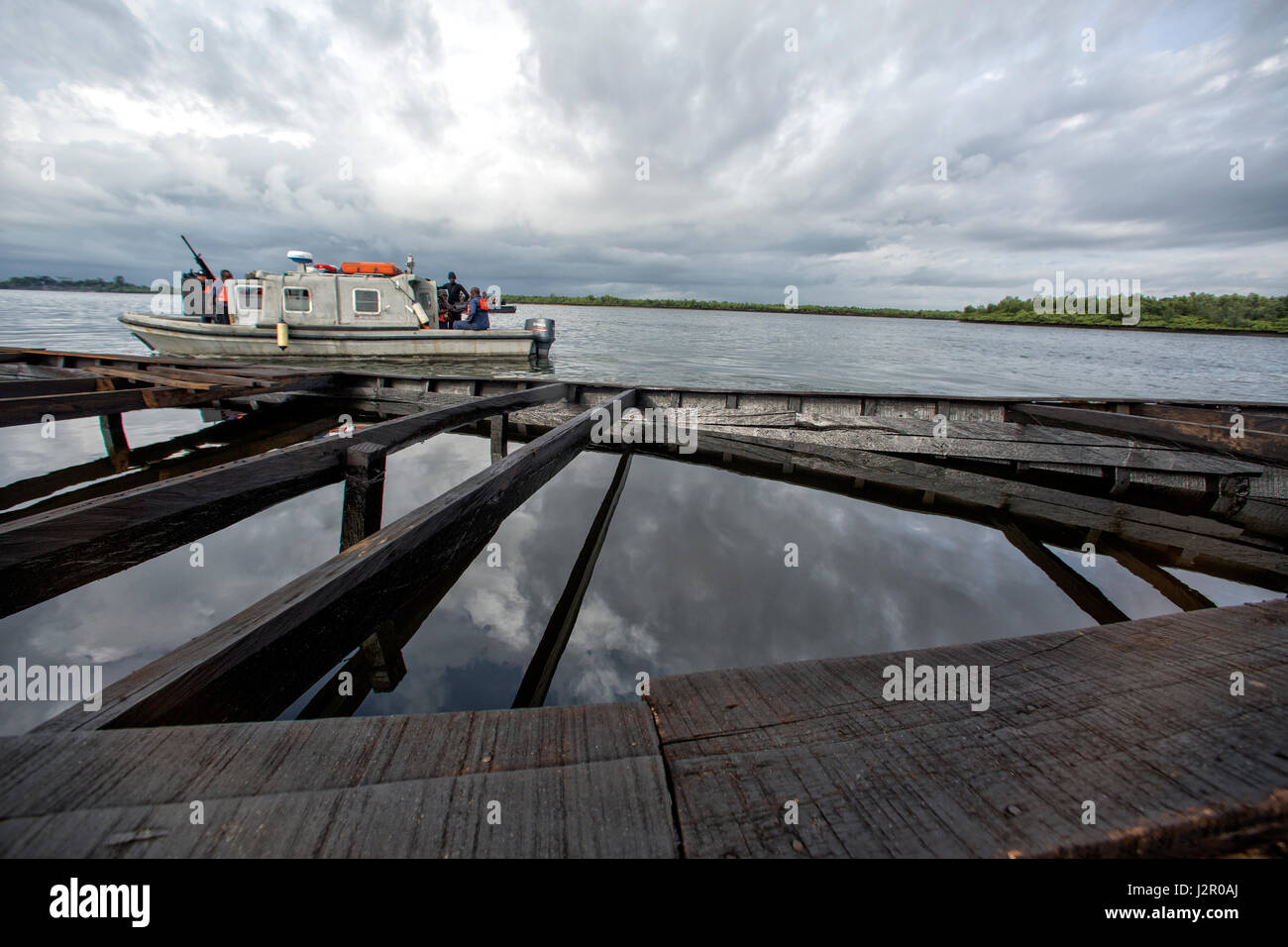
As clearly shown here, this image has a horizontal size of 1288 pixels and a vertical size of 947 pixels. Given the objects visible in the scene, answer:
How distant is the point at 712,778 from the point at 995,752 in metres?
0.58

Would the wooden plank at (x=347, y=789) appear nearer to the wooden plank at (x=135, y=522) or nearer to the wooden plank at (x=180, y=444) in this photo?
the wooden plank at (x=135, y=522)

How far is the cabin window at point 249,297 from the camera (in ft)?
57.8

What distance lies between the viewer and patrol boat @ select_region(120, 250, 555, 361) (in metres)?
17.1

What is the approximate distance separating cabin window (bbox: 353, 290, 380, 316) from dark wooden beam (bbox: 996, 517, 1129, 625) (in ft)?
A: 62.7

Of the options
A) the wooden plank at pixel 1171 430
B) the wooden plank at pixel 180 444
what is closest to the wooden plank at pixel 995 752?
the wooden plank at pixel 1171 430

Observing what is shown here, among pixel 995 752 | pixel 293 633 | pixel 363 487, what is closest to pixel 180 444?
pixel 363 487

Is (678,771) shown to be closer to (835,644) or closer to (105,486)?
(835,644)

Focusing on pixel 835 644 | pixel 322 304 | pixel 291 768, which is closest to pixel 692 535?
pixel 835 644

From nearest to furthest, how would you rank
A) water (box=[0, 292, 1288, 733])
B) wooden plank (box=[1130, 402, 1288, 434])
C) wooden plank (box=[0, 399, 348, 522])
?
water (box=[0, 292, 1288, 733]), wooden plank (box=[1130, 402, 1288, 434]), wooden plank (box=[0, 399, 348, 522])

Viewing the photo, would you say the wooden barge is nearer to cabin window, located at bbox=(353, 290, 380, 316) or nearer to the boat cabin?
the boat cabin

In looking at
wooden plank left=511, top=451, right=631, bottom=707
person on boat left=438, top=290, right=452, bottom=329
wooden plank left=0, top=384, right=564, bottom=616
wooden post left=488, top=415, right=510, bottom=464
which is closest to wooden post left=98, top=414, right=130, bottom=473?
wooden post left=488, top=415, right=510, bottom=464

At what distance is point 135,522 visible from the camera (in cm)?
214

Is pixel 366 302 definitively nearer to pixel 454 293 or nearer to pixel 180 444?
pixel 454 293

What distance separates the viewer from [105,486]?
19.9 ft
